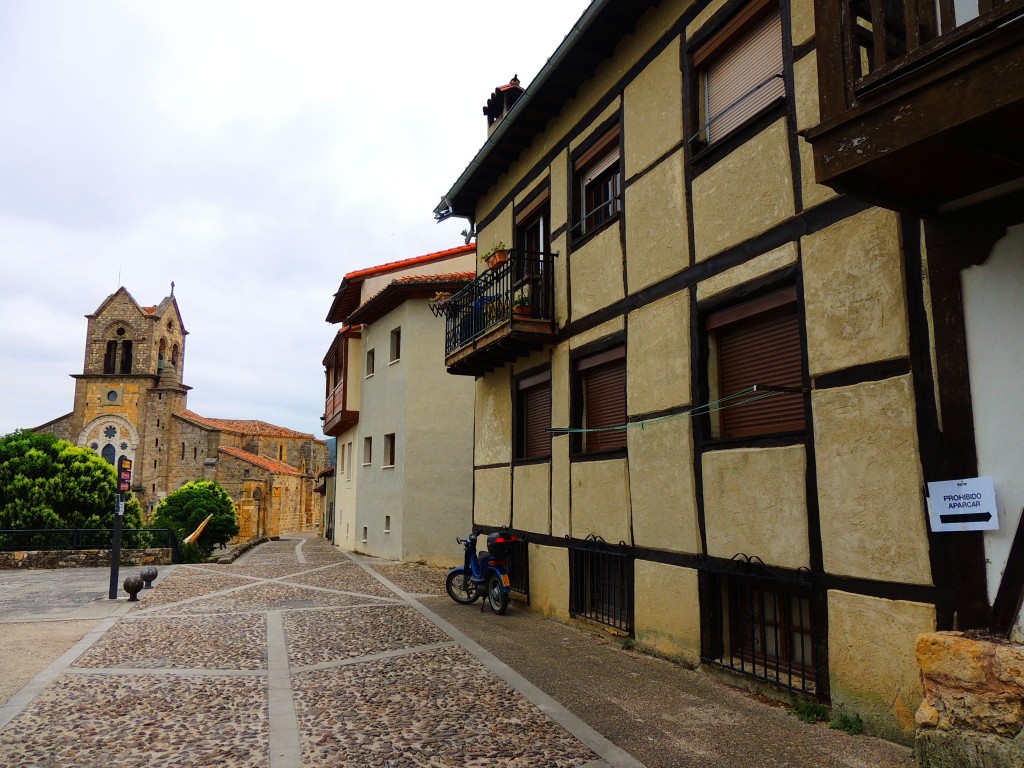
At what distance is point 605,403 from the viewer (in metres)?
8.49

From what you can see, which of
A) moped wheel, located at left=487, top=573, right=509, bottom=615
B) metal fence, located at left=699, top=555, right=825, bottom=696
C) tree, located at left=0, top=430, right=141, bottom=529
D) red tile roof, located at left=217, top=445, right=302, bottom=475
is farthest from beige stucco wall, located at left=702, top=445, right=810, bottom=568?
red tile roof, located at left=217, top=445, right=302, bottom=475

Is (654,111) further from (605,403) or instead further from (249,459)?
(249,459)

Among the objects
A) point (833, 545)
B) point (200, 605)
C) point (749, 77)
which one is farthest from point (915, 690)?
point (200, 605)

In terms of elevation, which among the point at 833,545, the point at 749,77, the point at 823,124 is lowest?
the point at 833,545

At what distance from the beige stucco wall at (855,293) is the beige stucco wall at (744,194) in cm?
56

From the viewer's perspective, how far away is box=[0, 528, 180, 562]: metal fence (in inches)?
675

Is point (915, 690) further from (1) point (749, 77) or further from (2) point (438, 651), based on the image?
(1) point (749, 77)

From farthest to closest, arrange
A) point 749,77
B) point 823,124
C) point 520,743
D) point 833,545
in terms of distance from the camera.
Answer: point 749,77, point 833,545, point 520,743, point 823,124

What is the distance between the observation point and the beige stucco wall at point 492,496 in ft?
35.4

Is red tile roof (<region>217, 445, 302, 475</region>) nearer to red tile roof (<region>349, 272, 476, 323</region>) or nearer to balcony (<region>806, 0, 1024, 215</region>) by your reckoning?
red tile roof (<region>349, 272, 476, 323</region>)

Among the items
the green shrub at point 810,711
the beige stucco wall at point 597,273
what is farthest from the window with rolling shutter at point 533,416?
the green shrub at point 810,711

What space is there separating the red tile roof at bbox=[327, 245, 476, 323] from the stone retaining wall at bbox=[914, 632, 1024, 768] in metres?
17.1

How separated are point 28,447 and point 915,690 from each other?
21.9m

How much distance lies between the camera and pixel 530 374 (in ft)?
33.8
